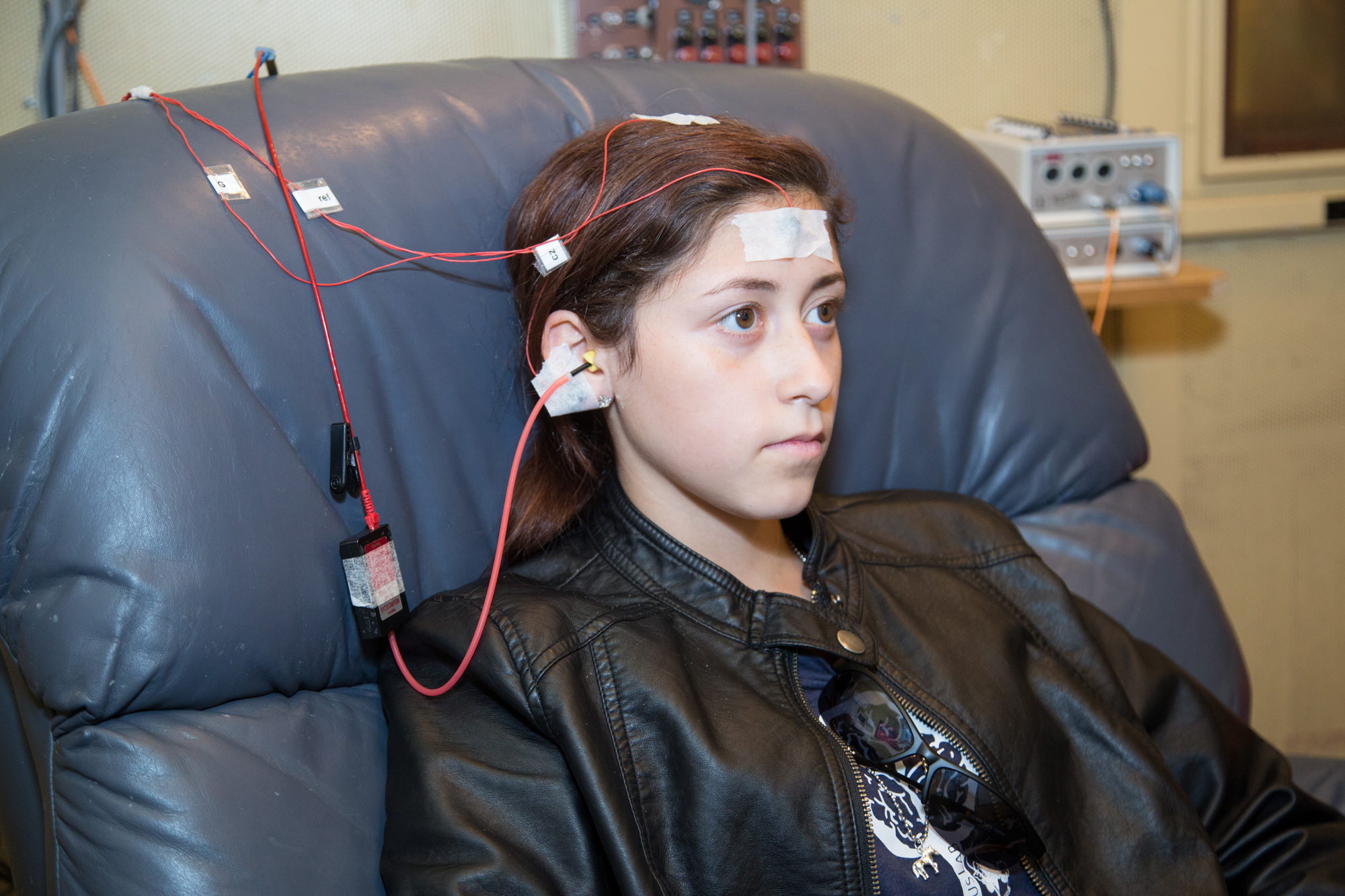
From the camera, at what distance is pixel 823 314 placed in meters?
1.04

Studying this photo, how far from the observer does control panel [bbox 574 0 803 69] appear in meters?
1.72

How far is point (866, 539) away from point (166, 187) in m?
0.79

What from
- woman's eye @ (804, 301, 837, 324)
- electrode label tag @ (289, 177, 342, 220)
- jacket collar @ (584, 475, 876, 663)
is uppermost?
electrode label tag @ (289, 177, 342, 220)

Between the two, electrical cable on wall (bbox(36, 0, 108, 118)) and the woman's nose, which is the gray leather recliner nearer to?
the woman's nose

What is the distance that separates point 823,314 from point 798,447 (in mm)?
161

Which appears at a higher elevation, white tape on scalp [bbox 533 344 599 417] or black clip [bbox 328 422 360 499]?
white tape on scalp [bbox 533 344 599 417]

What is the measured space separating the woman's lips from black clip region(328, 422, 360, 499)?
1.25ft

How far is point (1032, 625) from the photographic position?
1163 millimetres

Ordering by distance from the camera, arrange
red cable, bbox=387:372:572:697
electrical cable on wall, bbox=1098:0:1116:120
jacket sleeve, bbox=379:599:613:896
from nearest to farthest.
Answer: jacket sleeve, bbox=379:599:613:896 < red cable, bbox=387:372:572:697 < electrical cable on wall, bbox=1098:0:1116:120

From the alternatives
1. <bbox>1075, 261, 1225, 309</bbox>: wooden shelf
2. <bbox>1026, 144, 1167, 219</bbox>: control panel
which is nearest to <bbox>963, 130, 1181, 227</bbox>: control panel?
<bbox>1026, 144, 1167, 219</bbox>: control panel

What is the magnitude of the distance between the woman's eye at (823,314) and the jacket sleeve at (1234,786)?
475mm

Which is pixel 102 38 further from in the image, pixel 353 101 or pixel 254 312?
pixel 254 312

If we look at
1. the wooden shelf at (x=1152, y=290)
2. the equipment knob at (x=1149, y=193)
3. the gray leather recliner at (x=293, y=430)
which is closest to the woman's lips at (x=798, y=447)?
the gray leather recliner at (x=293, y=430)

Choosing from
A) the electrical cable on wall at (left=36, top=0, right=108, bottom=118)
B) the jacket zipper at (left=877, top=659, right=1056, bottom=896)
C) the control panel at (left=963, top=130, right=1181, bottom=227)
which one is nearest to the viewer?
the jacket zipper at (left=877, top=659, right=1056, bottom=896)
